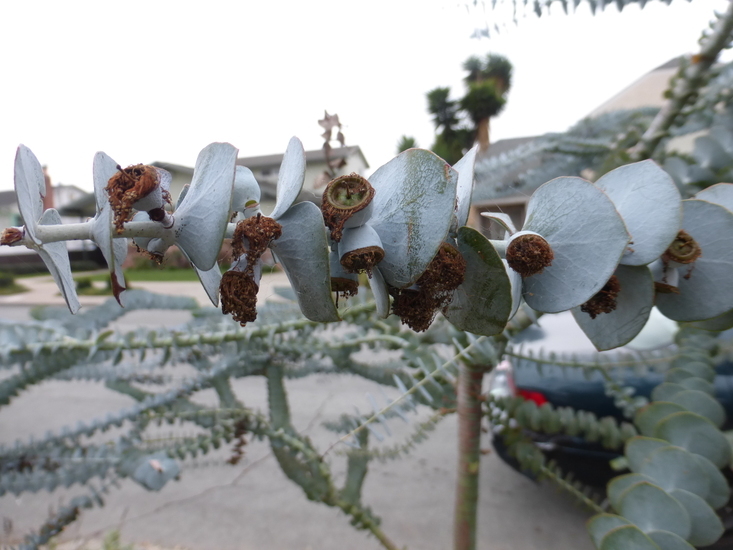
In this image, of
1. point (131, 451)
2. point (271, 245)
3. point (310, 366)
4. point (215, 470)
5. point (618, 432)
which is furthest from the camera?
point (215, 470)

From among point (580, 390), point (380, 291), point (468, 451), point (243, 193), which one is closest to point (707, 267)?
point (380, 291)

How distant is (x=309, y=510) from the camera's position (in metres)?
2.71

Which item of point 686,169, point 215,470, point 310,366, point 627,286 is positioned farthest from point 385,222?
point 215,470

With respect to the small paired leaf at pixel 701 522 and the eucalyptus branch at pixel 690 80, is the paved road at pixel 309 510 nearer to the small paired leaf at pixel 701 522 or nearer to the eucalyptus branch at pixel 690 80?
the eucalyptus branch at pixel 690 80

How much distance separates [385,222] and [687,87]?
2.92 feet

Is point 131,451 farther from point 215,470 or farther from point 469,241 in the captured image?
point 215,470

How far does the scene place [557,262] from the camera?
350 mm

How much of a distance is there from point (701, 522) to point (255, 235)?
61 centimetres

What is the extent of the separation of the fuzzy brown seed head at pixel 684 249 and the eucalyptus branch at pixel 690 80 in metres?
0.65

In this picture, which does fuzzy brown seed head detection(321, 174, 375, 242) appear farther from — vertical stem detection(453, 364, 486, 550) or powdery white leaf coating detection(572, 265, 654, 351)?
vertical stem detection(453, 364, 486, 550)

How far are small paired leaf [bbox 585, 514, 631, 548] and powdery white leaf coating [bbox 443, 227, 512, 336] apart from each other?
0.36 metres

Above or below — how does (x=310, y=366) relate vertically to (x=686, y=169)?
below

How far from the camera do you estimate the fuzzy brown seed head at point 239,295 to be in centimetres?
33

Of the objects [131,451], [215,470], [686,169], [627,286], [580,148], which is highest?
[580,148]
